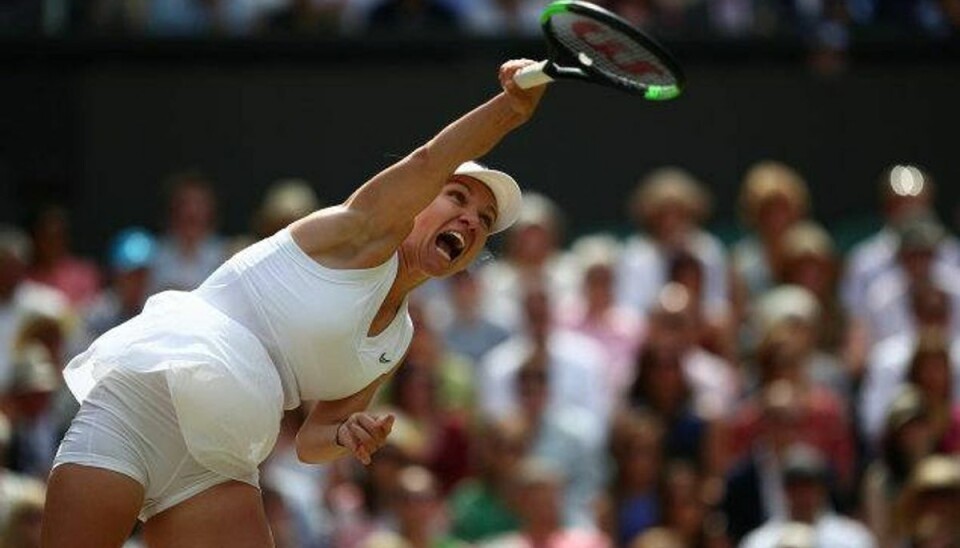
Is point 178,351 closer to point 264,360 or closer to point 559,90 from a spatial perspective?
point 264,360

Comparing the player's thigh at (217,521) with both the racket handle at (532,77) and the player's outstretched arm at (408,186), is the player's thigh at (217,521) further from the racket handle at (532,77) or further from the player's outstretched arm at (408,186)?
the racket handle at (532,77)

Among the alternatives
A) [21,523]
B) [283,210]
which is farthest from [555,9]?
[283,210]

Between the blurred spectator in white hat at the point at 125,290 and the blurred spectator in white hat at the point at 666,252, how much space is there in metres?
2.27

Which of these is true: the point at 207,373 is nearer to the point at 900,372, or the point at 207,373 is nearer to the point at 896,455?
the point at 896,455

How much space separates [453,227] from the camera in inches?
234

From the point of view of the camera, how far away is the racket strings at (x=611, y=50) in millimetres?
5660

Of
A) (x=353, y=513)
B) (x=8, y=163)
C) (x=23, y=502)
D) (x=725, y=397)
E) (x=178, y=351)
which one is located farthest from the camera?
(x=8, y=163)

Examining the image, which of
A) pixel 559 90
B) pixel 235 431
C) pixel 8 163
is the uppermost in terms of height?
pixel 235 431

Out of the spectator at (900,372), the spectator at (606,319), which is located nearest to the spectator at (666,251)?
the spectator at (606,319)

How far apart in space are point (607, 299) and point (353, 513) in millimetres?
1886

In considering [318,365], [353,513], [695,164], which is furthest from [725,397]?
[318,365]

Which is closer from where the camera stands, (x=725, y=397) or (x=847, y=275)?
(x=725, y=397)

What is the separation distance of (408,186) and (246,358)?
0.60 metres

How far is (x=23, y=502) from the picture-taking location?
7941 millimetres
